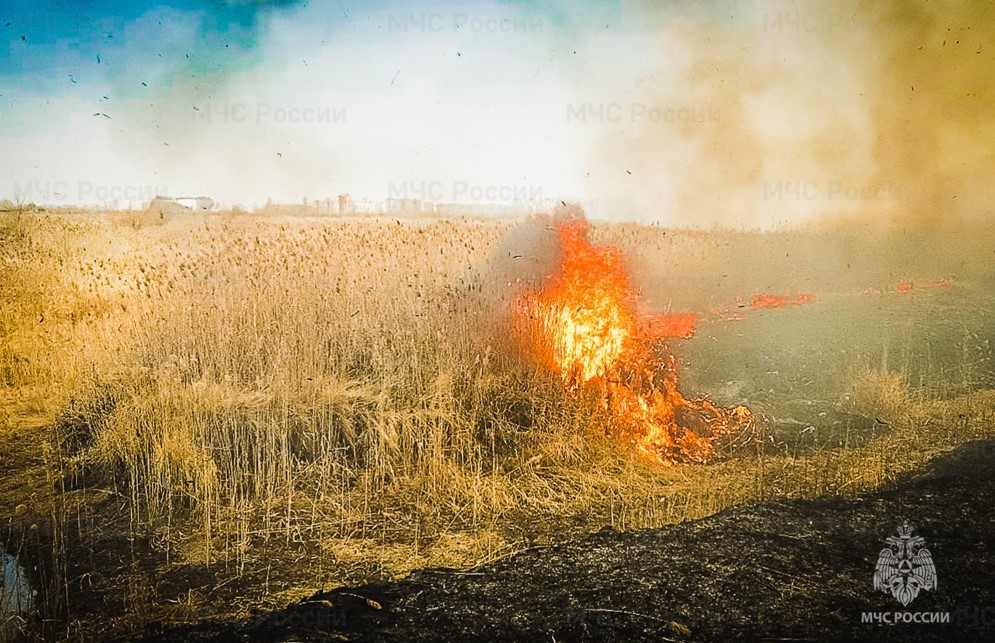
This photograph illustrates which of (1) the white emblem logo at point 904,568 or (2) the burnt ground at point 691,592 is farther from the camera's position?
(1) the white emblem logo at point 904,568

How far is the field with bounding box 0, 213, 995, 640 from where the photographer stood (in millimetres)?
5289

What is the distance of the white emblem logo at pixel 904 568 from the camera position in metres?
4.32

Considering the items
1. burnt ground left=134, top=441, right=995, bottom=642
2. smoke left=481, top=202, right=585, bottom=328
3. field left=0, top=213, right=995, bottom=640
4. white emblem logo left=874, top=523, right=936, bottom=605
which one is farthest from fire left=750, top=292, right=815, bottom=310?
white emblem logo left=874, top=523, right=936, bottom=605

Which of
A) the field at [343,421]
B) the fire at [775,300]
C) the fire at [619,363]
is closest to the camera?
the field at [343,421]

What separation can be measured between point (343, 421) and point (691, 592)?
14.6 ft

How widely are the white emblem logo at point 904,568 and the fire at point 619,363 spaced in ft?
7.87

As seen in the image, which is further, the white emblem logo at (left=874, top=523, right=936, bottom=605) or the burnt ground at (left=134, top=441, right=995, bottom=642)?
the white emblem logo at (left=874, top=523, right=936, bottom=605)

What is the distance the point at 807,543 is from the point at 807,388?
4860 mm

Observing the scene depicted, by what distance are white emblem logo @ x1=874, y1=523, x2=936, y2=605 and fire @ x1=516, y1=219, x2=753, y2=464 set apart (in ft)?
7.87

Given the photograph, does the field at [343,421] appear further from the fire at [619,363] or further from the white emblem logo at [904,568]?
the white emblem logo at [904,568]

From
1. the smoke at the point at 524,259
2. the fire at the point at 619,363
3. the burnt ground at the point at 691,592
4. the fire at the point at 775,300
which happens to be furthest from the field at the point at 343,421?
the fire at the point at 775,300

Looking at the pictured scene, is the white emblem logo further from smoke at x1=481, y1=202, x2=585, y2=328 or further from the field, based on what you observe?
smoke at x1=481, y1=202, x2=585, y2=328

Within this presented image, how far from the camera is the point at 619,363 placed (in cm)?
905

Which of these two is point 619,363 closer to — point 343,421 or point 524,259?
point 524,259
